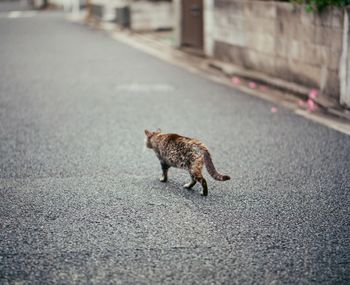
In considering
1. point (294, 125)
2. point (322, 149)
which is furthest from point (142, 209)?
point (294, 125)

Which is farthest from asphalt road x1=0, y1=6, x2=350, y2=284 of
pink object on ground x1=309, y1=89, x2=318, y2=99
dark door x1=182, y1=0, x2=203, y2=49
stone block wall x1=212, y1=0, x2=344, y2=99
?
dark door x1=182, y1=0, x2=203, y2=49

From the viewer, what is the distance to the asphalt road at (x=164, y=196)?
13.3 ft

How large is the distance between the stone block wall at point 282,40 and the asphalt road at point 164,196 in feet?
3.69

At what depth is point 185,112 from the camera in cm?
935

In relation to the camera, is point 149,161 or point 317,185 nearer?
point 317,185

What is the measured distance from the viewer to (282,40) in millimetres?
11344

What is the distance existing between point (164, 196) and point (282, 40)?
668 centimetres

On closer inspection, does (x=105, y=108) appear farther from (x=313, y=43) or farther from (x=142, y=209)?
(x=142, y=209)

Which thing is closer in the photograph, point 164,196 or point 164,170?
point 164,196

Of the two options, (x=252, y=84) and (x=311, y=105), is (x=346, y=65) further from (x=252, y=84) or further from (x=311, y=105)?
(x=252, y=84)

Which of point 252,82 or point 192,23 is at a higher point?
point 192,23

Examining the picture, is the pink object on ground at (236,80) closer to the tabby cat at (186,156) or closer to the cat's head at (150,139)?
the cat's head at (150,139)

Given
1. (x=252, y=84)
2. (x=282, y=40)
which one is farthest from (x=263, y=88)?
(x=282, y=40)

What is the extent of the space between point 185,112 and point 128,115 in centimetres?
89
